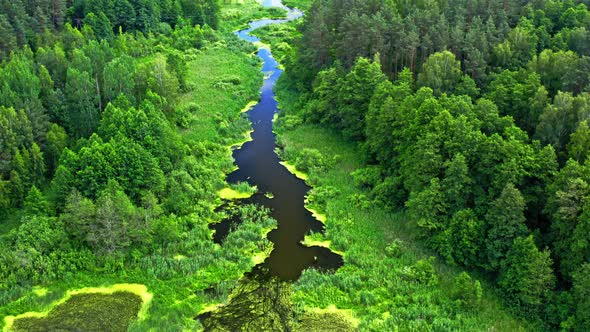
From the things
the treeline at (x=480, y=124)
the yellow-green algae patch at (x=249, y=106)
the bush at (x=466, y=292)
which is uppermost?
the treeline at (x=480, y=124)

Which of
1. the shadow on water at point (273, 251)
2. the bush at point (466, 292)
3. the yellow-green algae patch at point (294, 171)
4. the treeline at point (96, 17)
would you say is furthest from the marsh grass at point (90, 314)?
the treeline at point (96, 17)

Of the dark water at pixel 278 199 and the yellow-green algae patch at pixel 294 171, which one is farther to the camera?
the yellow-green algae patch at pixel 294 171

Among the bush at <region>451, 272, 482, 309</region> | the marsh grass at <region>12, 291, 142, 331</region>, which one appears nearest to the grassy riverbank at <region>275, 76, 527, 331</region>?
the bush at <region>451, 272, 482, 309</region>

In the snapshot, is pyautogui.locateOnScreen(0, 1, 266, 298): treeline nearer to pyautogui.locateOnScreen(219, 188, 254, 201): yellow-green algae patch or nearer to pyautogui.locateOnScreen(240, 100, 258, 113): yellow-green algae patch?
pyautogui.locateOnScreen(219, 188, 254, 201): yellow-green algae patch

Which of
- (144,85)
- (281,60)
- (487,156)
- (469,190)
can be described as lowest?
(281,60)

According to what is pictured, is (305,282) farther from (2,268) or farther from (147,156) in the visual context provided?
(2,268)

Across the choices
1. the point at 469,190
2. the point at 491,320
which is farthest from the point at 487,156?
the point at 491,320

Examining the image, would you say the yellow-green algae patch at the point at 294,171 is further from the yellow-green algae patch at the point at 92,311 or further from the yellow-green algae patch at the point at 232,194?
the yellow-green algae patch at the point at 92,311

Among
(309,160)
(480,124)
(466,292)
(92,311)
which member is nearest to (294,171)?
(309,160)
